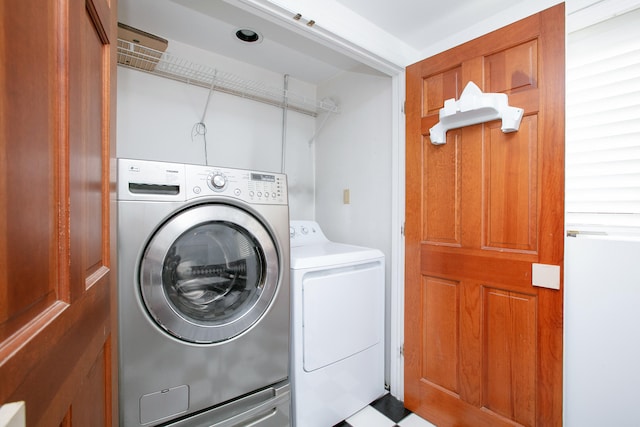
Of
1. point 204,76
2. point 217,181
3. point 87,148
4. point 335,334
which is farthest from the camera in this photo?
point 204,76

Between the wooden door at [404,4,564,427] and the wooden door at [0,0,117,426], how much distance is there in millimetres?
1513

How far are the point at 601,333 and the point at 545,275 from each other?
321 millimetres

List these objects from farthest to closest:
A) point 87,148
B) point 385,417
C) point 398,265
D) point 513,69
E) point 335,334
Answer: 1. point 398,265
2. point 385,417
3. point 335,334
4. point 513,69
5. point 87,148

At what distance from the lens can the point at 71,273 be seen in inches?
19.0

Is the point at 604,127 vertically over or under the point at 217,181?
over

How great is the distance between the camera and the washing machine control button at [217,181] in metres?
1.19

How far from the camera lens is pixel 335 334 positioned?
1.56 m

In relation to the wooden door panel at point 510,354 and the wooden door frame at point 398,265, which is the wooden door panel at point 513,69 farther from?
the wooden door panel at point 510,354

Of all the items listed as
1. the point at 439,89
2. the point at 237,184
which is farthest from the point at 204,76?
the point at 439,89

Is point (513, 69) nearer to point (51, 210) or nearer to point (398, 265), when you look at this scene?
point (398, 265)

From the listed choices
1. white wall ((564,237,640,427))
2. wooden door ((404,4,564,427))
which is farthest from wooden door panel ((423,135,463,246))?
white wall ((564,237,640,427))

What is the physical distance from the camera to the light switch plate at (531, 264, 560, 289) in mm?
1211

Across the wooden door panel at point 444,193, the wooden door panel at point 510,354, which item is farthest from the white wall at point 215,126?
the wooden door panel at point 510,354

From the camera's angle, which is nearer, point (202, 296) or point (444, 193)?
point (202, 296)
